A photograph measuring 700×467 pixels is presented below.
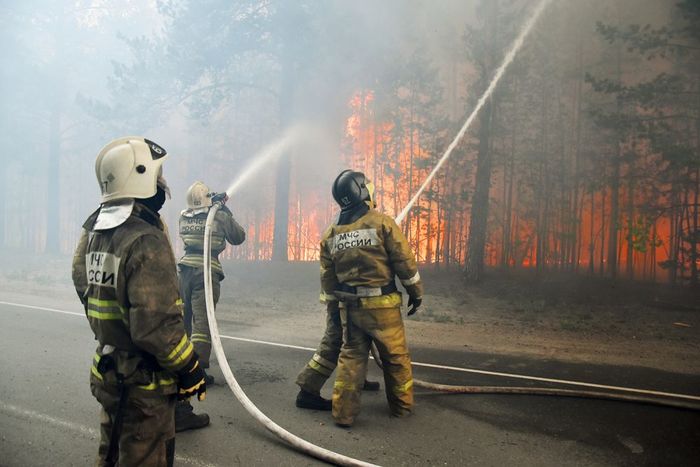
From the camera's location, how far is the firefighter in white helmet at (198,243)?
5.43 metres

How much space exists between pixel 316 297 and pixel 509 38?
10.1 m

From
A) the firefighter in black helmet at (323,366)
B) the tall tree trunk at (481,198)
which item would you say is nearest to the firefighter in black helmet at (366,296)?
the firefighter in black helmet at (323,366)

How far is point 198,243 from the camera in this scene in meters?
5.61

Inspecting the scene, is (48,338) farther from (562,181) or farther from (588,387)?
(562,181)

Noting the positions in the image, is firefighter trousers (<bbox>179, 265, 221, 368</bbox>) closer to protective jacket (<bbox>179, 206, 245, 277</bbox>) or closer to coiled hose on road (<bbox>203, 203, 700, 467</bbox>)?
protective jacket (<bbox>179, 206, 245, 277</bbox>)

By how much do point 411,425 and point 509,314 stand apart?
24.2 ft

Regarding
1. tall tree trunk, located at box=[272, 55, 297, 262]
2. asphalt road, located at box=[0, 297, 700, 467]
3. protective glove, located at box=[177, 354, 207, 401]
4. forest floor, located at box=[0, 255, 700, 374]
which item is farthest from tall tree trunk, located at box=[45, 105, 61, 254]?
protective glove, located at box=[177, 354, 207, 401]

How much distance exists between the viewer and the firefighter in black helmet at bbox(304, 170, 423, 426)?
4.14 m

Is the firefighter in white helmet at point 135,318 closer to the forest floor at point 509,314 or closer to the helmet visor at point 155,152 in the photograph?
the helmet visor at point 155,152

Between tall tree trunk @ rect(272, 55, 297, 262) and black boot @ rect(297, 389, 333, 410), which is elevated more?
tall tree trunk @ rect(272, 55, 297, 262)

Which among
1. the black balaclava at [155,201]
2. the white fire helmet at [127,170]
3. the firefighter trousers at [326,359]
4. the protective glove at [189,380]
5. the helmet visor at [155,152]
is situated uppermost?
the helmet visor at [155,152]

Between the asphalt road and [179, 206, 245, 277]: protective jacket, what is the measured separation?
1375 millimetres

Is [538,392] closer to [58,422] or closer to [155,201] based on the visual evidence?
[155,201]

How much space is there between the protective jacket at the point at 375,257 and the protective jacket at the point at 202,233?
178 cm
